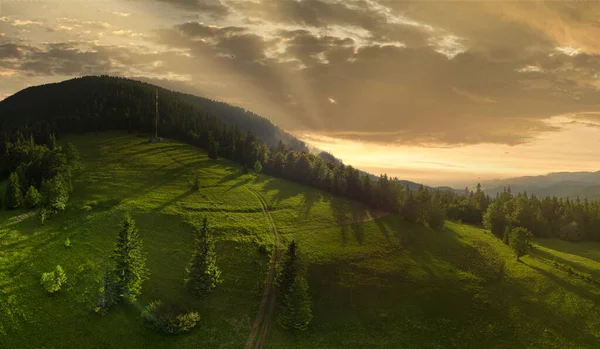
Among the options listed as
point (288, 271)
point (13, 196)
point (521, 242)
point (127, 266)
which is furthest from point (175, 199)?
point (521, 242)

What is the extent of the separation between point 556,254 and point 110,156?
186 meters

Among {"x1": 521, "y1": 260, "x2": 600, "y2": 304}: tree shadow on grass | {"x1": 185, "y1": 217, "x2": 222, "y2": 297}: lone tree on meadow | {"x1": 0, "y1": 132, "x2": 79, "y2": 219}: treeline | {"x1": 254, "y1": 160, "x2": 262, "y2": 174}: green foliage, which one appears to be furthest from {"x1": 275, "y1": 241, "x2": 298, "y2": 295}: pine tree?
{"x1": 254, "y1": 160, "x2": 262, "y2": 174}: green foliage

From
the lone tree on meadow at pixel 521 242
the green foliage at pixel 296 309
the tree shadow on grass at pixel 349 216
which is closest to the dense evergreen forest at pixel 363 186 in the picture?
the tree shadow on grass at pixel 349 216

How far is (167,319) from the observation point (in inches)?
2391

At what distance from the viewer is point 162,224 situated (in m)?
90.1

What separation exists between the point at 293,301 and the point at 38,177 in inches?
3770

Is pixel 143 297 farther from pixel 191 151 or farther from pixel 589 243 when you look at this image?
pixel 589 243

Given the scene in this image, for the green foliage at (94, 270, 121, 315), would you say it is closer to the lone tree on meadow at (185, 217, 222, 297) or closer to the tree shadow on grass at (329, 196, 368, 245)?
the lone tree on meadow at (185, 217, 222, 297)

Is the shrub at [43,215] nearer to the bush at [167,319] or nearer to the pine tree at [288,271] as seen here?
the bush at [167,319]

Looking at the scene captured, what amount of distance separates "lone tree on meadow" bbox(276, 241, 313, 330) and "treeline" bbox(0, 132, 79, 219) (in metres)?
62.6

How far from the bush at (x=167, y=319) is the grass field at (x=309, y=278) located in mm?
1367

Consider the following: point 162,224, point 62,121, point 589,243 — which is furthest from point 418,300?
point 62,121

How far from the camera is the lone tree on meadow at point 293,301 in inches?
2557

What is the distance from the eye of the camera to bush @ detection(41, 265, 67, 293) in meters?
60.4
